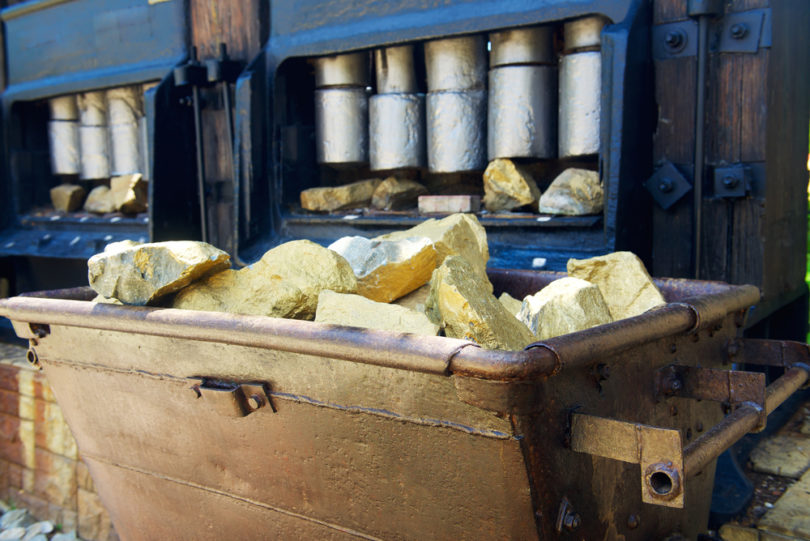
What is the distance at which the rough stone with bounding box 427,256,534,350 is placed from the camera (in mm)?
1412

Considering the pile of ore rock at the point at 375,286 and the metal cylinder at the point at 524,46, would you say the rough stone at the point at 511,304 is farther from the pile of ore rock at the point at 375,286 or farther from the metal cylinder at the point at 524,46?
the metal cylinder at the point at 524,46

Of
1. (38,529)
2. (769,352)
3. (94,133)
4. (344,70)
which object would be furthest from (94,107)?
(769,352)

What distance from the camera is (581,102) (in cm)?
256

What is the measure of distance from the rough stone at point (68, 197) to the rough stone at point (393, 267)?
3170mm

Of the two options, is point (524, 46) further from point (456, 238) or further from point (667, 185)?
point (456, 238)

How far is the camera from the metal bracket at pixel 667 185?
2.34 meters

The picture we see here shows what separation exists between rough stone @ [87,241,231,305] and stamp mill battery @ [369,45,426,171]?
1.39 metres

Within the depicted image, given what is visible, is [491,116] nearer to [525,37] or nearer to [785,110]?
[525,37]

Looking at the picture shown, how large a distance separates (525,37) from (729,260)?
1041mm

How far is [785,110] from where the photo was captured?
2.45 metres

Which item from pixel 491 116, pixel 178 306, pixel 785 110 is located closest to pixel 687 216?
pixel 785 110

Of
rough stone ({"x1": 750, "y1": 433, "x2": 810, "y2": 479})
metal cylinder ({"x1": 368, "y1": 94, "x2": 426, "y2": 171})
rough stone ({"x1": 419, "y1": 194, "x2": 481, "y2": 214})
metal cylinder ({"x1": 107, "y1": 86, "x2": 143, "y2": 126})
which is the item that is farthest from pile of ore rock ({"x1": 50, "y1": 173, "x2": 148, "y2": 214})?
rough stone ({"x1": 750, "y1": 433, "x2": 810, "y2": 479})

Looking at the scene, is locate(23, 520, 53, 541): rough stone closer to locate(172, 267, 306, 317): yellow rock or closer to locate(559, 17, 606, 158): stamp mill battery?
locate(172, 267, 306, 317): yellow rock

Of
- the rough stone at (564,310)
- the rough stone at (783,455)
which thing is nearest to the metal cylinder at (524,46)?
the rough stone at (564,310)
